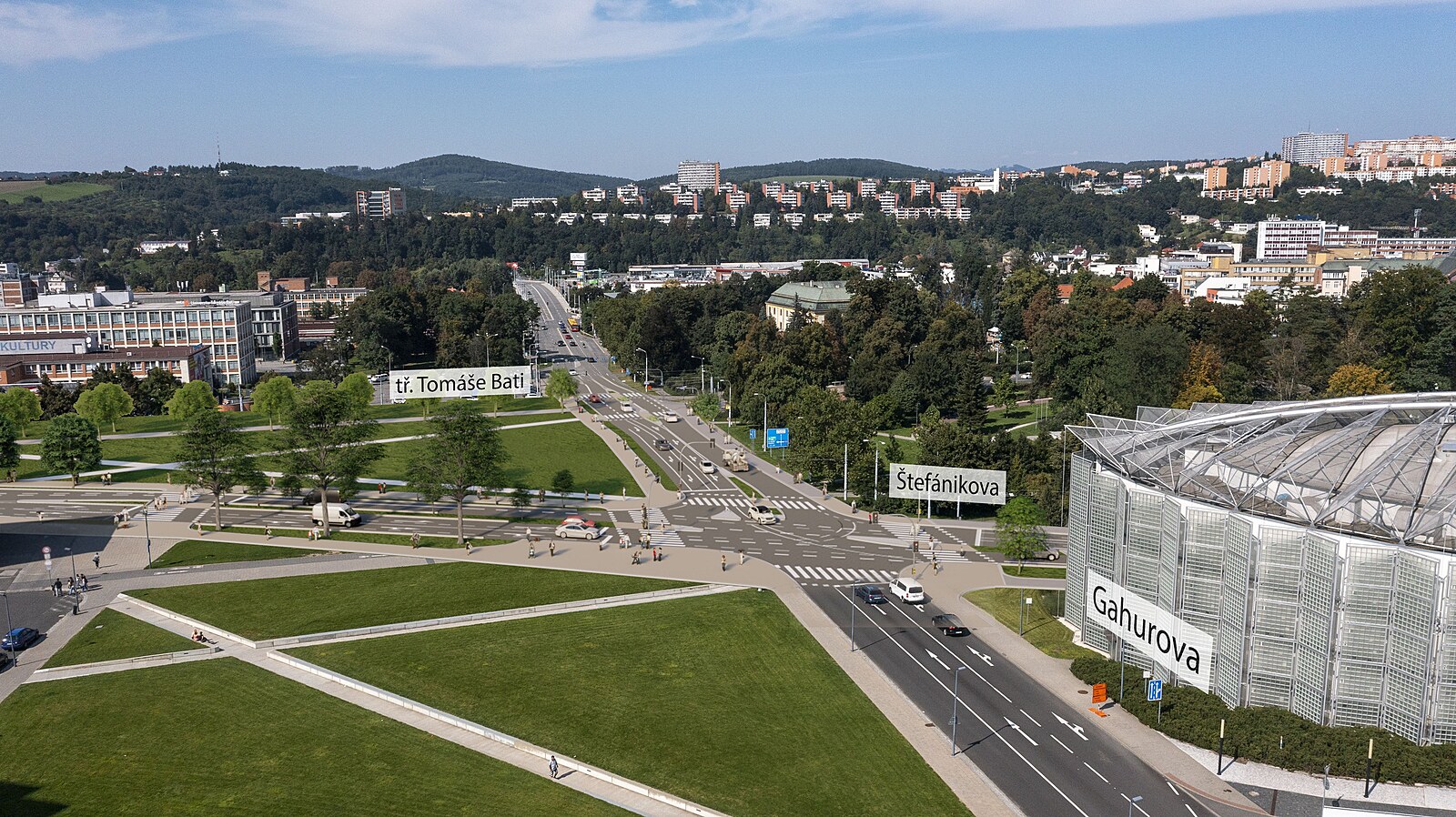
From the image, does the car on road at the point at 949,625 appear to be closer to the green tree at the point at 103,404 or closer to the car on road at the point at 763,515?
the car on road at the point at 763,515

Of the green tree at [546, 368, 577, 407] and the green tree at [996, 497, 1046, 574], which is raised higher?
the green tree at [546, 368, 577, 407]

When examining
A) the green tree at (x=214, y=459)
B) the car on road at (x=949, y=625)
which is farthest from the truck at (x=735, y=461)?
the green tree at (x=214, y=459)

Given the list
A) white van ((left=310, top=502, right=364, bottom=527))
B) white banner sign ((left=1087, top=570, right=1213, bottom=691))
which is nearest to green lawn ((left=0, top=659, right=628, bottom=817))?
white banner sign ((left=1087, top=570, right=1213, bottom=691))

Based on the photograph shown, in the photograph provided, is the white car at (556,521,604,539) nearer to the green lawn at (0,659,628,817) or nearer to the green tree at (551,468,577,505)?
the green tree at (551,468,577,505)

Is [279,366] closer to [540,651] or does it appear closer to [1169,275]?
[540,651]

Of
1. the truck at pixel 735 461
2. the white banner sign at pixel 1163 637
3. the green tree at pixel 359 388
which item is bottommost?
the truck at pixel 735 461

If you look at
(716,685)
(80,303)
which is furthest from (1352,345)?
(80,303)

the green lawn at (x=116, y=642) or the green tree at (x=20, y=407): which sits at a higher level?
the green tree at (x=20, y=407)
